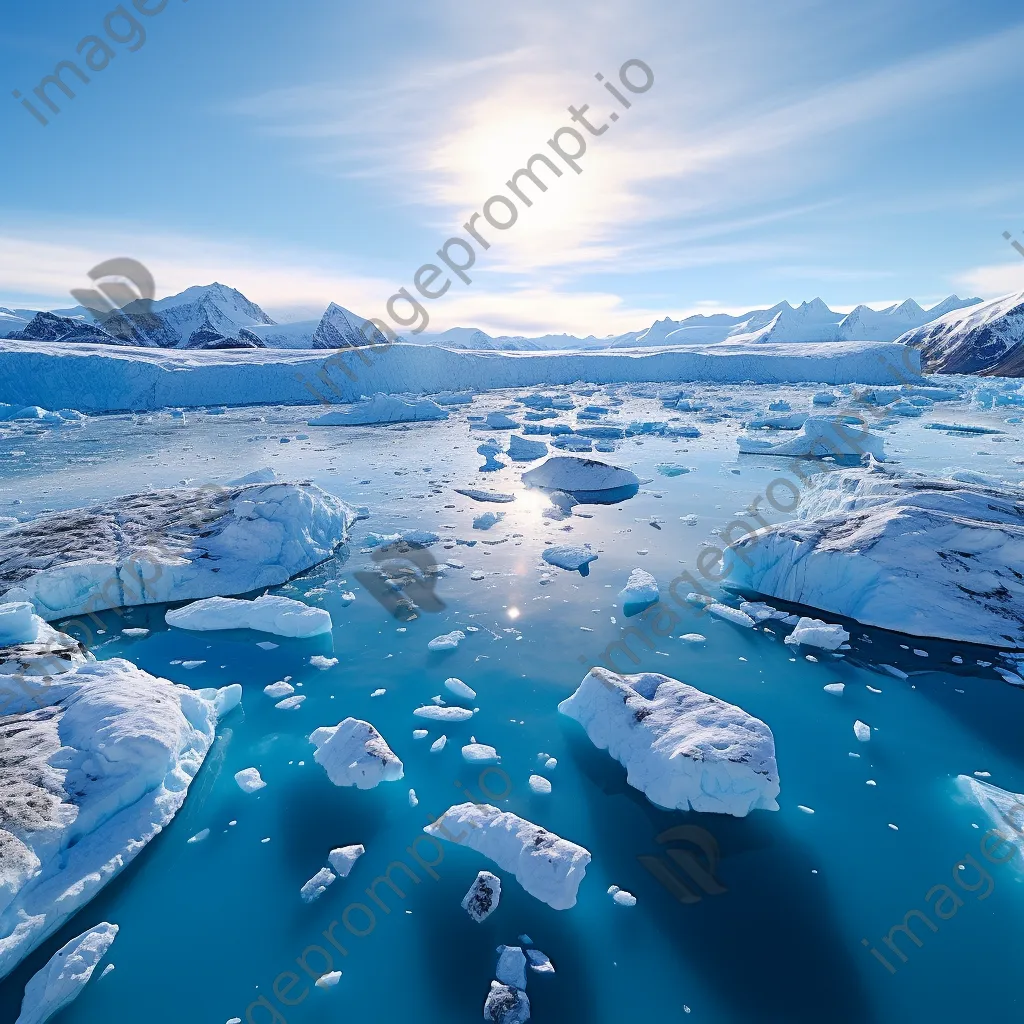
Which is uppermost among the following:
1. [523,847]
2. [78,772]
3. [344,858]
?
[78,772]

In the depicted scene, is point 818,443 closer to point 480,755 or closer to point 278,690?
point 480,755

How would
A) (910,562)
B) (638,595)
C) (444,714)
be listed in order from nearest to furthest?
(444,714) < (910,562) < (638,595)

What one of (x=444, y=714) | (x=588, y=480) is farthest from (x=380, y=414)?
(x=444, y=714)

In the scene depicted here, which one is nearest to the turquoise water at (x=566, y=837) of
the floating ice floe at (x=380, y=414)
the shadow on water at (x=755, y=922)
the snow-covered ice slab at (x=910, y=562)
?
the shadow on water at (x=755, y=922)

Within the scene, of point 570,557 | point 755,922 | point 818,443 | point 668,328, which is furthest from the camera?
point 668,328

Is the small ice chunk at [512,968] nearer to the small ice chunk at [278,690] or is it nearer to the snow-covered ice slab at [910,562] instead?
the small ice chunk at [278,690]

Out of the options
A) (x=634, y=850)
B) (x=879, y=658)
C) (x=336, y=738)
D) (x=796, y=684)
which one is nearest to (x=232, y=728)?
(x=336, y=738)
